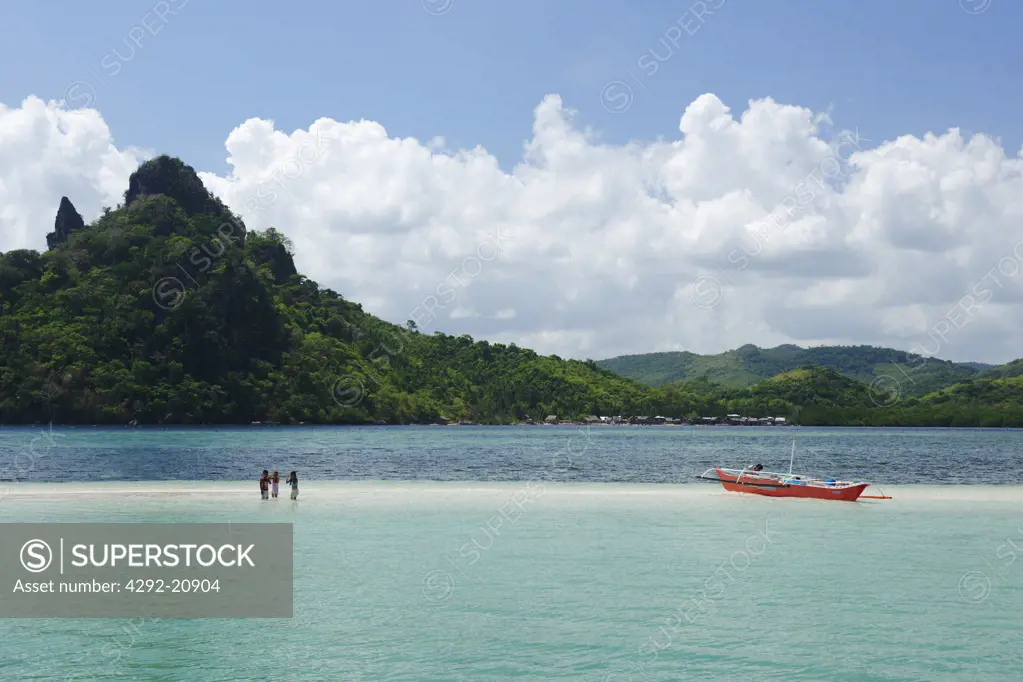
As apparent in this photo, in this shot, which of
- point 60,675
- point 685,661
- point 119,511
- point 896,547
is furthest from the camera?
point 119,511

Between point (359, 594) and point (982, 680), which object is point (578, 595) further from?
point (982, 680)

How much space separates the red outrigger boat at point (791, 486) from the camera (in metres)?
57.2

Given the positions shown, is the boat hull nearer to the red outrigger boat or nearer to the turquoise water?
the red outrigger boat

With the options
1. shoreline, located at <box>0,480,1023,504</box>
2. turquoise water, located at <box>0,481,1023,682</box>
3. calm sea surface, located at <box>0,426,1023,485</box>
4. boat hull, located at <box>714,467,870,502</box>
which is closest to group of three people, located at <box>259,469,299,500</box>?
shoreline, located at <box>0,480,1023,504</box>

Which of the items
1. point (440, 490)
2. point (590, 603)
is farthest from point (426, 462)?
point (590, 603)

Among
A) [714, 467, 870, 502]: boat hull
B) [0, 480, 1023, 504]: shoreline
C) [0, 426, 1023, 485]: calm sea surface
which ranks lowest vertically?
[0, 426, 1023, 485]: calm sea surface

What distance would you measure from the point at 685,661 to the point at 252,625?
1119cm

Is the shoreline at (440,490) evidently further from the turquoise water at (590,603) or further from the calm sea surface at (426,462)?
the calm sea surface at (426,462)

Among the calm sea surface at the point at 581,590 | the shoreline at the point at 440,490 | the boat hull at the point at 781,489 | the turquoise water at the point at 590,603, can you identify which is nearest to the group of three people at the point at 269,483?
the calm sea surface at the point at 581,590

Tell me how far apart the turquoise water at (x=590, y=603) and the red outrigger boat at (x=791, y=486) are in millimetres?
6772

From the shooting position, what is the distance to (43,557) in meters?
34.0

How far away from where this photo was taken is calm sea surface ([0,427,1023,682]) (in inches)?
832

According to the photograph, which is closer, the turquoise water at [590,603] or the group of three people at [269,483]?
the turquoise water at [590,603]

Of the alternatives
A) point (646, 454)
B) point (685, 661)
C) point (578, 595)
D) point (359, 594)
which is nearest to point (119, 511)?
point (359, 594)
